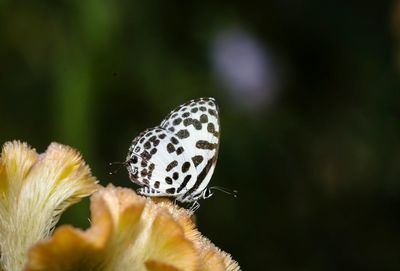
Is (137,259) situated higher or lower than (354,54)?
lower

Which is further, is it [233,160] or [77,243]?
[233,160]

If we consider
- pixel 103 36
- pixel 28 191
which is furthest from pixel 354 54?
pixel 28 191

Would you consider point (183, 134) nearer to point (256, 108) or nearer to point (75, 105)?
point (75, 105)

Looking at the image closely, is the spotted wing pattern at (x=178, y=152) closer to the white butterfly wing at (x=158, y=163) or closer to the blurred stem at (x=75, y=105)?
the white butterfly wing at (x=158, y=163)

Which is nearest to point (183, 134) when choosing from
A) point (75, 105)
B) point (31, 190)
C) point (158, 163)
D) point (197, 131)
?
point (197, 131)

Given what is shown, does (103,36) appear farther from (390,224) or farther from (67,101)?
(390,224)

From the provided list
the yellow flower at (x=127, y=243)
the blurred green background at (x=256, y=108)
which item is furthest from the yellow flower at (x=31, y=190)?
the blurred green background at (x=256, y=108)

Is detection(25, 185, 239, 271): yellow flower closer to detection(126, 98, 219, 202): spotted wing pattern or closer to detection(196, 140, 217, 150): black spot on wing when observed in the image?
detection(126, 98, 219, 202): spotted wing pattern
